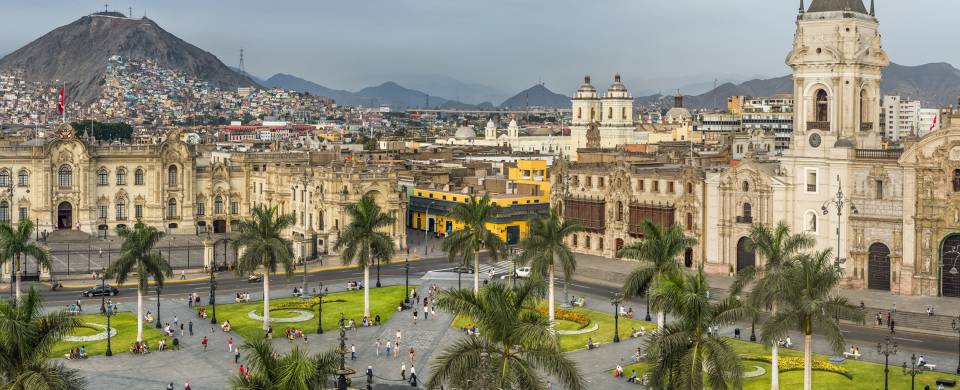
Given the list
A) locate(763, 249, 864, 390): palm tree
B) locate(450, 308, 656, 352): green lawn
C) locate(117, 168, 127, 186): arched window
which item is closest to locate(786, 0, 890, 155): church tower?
locate(450, 308, 656, 352): green lawn

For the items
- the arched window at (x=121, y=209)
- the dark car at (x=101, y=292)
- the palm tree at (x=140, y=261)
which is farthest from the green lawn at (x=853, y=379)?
the arched window at (x=121, y=209)

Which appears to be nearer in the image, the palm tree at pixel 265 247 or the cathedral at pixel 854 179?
the palm tree at pixel 265 247

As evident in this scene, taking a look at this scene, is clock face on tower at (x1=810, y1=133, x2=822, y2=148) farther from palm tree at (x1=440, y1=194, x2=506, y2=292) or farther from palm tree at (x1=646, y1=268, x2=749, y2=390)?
palm tree at (x1=646, y1=268, x2=749, y2=390)

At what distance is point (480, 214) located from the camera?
67000 mm

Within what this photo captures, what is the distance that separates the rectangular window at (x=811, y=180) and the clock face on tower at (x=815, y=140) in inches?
70.6

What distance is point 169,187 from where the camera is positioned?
114 m

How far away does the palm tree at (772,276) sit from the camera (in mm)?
44828

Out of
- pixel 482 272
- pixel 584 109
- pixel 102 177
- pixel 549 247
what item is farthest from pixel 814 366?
pixel 584 109

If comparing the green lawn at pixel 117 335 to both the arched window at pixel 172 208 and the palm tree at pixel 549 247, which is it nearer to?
the palm tree at pixel 549 247

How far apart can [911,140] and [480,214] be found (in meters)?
30.2

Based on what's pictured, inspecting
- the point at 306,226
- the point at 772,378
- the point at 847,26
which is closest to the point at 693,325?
the point at 772,378

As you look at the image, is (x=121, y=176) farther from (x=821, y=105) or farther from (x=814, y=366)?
(x=814, y=366)

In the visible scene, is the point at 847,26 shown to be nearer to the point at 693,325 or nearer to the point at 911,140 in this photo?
the point at 911,140

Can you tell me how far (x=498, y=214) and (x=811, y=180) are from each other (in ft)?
105
